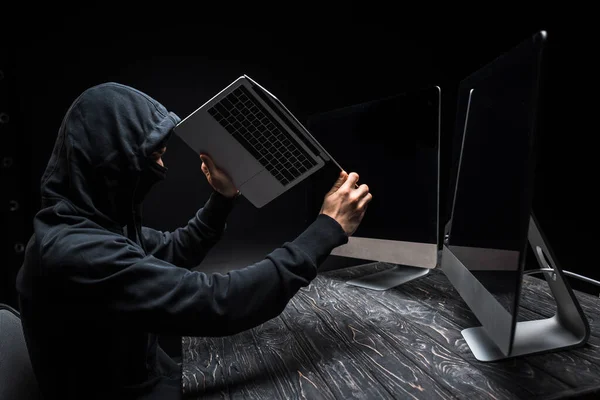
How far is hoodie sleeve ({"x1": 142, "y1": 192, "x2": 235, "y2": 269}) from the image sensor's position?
3.92ft

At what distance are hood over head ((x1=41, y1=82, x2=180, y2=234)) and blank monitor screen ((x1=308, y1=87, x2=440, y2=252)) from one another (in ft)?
1.57

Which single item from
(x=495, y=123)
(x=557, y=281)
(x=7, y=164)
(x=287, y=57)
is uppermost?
(x=287, y=57)

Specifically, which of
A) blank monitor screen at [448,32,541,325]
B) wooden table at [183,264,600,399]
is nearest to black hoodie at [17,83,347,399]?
wooden table at [183,264,600,399]

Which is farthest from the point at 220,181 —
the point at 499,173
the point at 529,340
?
the point at 529,340

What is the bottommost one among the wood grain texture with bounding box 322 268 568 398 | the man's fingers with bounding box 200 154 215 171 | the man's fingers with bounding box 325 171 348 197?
the wood grain texture with bounding box 322 268 568 398

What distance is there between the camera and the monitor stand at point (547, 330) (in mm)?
727

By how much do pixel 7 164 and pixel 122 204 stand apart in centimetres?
105

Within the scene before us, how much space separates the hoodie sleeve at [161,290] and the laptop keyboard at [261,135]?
30 cm

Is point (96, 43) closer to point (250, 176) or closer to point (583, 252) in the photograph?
point (250, 176)

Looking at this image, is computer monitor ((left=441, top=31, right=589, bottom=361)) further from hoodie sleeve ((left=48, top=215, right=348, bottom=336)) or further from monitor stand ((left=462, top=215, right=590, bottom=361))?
hoodie sleeve ((left=48, top=215, right=348, bottom=336))

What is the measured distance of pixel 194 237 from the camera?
122cm

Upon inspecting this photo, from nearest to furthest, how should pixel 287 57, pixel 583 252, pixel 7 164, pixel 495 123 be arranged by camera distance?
pixel 495 123, pixel 7 164, pixel 287 57, pixel 583 252

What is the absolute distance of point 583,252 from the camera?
6.75 ft

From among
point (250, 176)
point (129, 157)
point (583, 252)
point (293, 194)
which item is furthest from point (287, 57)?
point (583, 252)
